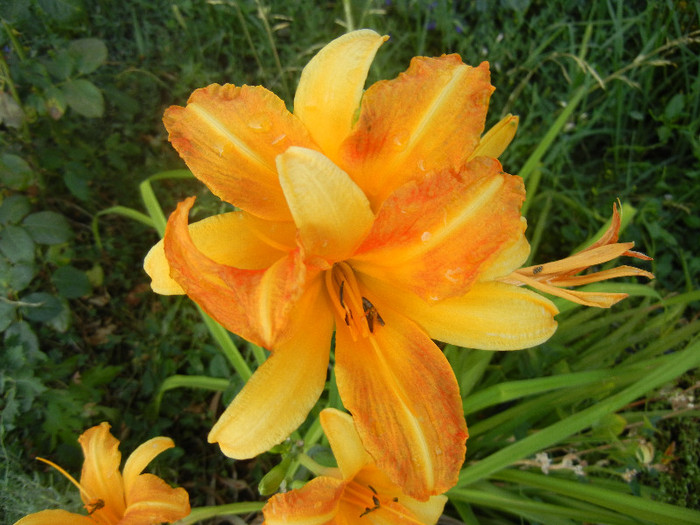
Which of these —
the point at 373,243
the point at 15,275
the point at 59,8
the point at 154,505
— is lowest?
the point at 154,505

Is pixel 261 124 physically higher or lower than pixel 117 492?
higher

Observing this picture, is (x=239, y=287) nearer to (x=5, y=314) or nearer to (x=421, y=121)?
(x=421, y=121)

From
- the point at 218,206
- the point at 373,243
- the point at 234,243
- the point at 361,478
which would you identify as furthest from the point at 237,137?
the point at 218,206

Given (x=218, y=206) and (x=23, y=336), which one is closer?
(x=23, y=336)

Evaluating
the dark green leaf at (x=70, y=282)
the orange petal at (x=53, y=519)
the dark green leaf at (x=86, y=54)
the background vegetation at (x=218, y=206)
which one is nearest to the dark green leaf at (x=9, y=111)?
the background vegetation at (x=218, y=206)

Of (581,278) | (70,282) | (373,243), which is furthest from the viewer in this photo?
(70,282)

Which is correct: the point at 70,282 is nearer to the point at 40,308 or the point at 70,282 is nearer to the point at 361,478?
the point at 40,308

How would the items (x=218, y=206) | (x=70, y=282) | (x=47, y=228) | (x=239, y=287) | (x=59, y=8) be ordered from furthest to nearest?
1. (x=218, y=206)
2. (x=70, y=282)
3. (x=47, y=228)
4. (x=59, y=8)
5. (x=239, y=287)
